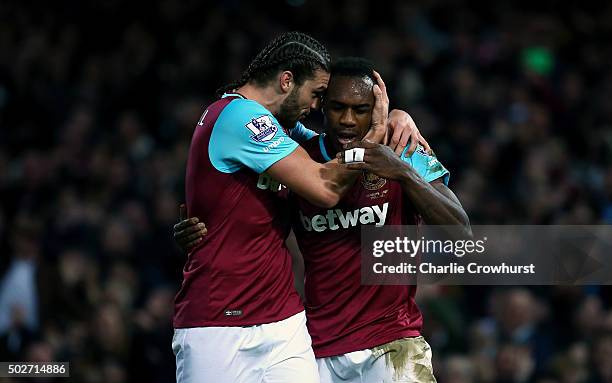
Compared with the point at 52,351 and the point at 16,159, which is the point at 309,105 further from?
the point at 16,159

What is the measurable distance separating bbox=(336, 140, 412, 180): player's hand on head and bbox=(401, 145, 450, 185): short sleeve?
1.05ft

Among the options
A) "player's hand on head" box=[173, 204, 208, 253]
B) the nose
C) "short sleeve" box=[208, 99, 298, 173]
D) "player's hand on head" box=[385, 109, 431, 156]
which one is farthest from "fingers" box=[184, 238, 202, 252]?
"player's hand on head" box=[385, 109, 431, 156]

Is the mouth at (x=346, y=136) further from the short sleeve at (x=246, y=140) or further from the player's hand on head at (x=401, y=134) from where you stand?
the short sleeve at (x=246, y=140)

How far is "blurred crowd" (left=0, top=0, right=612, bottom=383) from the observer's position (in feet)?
29.1

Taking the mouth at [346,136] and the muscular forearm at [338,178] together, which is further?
the mouth at [346,136]

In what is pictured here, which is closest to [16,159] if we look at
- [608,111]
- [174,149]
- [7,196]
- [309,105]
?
[7,196]

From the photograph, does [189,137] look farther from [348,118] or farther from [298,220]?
[348,118]

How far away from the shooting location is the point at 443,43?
1311cm

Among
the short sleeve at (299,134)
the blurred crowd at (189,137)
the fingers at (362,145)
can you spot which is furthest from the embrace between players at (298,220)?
the blurred crowd at (189,137)

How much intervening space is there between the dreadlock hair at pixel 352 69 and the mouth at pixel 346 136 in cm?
28

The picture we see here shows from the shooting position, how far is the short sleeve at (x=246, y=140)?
16.2 ft

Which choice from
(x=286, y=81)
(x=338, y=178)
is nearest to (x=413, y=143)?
(x=338, y=178)

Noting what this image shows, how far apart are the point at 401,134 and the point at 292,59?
65 cm

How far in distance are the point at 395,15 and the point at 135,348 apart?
20.7 feet
